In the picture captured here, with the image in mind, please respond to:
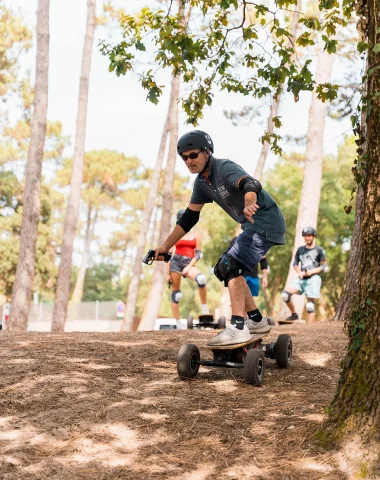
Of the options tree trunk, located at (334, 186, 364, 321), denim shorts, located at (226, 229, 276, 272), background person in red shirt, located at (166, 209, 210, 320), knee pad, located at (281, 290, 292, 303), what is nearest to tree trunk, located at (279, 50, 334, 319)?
knee pad, located at (281, 290, 292, 303)

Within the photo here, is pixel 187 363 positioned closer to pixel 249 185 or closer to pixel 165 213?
pixel 249 185

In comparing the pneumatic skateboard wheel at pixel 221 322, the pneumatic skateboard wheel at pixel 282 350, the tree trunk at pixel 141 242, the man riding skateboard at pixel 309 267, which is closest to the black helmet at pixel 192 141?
the pneumatic skateboard wheel at pixel 282 350

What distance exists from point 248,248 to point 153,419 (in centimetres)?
166

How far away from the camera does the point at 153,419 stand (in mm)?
4504

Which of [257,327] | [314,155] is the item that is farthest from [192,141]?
[314,155]

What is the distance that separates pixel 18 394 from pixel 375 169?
9.83 feet

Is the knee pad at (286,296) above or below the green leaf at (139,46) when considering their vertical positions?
below

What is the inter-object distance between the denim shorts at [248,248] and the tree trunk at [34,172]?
965 cm

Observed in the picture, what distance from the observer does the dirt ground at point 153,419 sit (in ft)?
12.4

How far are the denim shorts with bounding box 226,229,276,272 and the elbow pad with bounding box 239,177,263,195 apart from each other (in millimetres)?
466

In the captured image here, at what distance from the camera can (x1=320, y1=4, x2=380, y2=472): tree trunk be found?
374cm

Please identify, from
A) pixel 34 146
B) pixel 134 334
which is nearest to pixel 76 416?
pixel 134 334

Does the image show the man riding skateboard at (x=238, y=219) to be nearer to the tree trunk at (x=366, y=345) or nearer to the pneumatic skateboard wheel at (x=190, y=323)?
the tree trunk at (x=366, y=345)

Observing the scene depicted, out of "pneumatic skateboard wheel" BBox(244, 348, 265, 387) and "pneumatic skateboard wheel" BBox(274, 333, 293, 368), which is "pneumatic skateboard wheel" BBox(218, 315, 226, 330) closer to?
"pneumatic skateboard wheel" BBox(274, 333, 293, 368)
